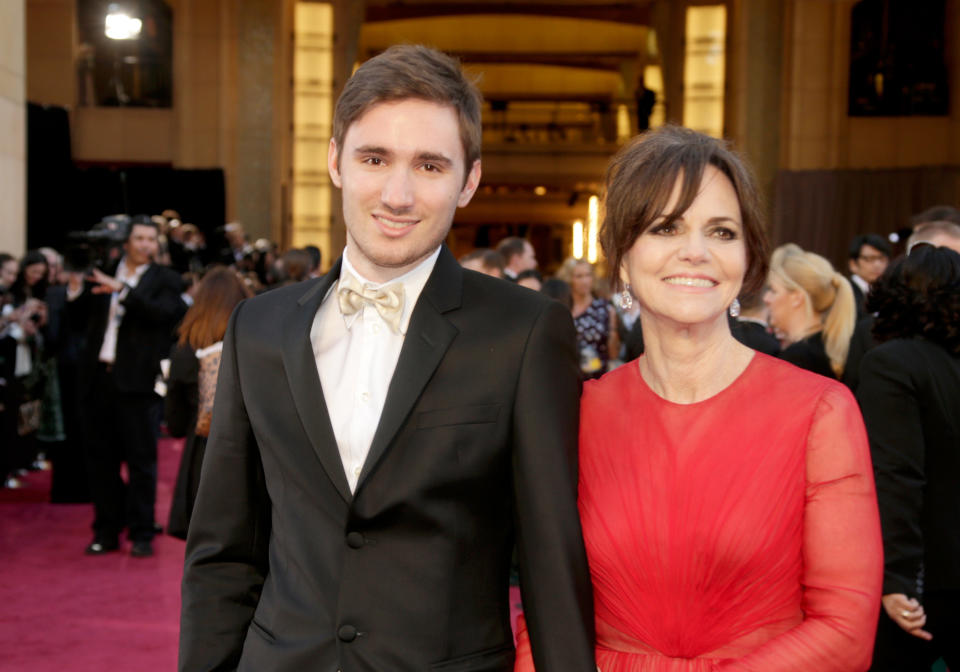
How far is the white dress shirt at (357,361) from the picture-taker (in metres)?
1.88

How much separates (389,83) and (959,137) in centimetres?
1784

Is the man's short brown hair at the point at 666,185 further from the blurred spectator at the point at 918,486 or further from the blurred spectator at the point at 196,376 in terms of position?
the blurred spectator at the point at 196,376

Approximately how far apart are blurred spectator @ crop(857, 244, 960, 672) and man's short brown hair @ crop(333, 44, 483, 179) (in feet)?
5.20

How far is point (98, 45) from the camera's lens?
1858cm

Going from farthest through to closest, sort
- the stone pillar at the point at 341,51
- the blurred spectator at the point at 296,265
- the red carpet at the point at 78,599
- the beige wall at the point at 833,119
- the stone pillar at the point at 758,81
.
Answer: the stone pillar at the point at 341,51 < the stone pillar at the point at 758,81 < the beige wall at the point at 833,119 < the blurred spectator at the point at 296,265 < the red carpet at the point at 78,599

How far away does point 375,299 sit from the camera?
Result: 6.29ft

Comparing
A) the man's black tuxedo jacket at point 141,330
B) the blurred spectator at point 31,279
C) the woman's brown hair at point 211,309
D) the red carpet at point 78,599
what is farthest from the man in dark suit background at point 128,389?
the blurred spectator at point 31,279

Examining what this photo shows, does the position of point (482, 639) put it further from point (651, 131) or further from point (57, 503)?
point (57, 503)

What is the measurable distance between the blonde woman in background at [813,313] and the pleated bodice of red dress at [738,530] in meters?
2.63

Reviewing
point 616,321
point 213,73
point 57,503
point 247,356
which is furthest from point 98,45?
point 247,356

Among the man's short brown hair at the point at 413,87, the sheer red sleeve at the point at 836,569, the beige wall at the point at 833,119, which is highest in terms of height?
the beige wall at the point at 833,119

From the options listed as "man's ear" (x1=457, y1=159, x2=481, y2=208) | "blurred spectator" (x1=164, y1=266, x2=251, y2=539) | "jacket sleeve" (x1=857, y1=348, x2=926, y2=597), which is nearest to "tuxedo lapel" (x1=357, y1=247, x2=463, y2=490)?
"man's ear" (x1=457, y1=159, x2=481, y2=208)

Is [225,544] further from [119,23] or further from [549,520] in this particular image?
[119,23]

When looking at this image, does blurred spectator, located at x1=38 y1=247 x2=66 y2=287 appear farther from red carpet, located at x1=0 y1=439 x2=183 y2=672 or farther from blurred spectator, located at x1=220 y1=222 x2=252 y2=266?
blurred spectator, located at x1=220 y1=222 x2=252 y2=266
